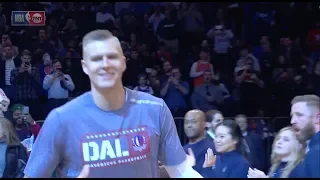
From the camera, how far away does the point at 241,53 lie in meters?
11.1

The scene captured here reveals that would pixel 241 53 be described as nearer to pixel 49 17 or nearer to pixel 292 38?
pixel 292 38

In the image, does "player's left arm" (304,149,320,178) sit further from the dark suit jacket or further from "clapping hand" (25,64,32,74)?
the dark suit jacket

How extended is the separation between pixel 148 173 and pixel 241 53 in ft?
24.5

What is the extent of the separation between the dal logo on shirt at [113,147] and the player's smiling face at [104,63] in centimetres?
Result: 27

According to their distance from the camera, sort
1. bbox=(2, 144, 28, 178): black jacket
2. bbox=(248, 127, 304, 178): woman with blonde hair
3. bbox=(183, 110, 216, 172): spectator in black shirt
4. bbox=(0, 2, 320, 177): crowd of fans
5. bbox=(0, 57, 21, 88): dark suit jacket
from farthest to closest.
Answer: bbox=(0, 57, 21, 88): dark suit jacket
bbox=(0, 2, 320, 177): crowd of fans
bbox=(2, 144, 28, 178): black jacket
bbox=(183, 110, 216, 172): spectator in black shirt
bbox=(248, 127, 304, 178): woman with blonde hair

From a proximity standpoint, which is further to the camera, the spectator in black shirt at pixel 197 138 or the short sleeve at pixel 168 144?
the spectator in black shirt at pixel 197 138

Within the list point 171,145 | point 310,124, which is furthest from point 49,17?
point 171,145

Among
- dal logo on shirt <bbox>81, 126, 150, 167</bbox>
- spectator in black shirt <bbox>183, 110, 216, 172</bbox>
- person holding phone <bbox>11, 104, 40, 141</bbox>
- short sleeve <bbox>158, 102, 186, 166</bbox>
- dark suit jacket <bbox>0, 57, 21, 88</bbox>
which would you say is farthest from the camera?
dark suit jacket <bbox>0, 57, 21, 88</bbox>

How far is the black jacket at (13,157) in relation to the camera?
6.66 meters

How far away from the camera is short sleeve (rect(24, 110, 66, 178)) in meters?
3.72

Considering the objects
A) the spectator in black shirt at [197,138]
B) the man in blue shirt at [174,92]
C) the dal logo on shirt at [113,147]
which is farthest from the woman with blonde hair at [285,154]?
the man in blue shirt at [174,92]

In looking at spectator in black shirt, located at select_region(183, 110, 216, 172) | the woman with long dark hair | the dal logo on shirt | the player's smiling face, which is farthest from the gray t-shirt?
spectator in black shirt, located at select_region(183, 110, 216, 172)

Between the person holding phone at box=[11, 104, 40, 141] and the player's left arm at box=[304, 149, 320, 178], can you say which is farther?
the person holding phone at box=[11, 104, 40, 141]

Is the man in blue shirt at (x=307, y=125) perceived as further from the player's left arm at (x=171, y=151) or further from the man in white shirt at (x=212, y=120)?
the man in white shirt at (x=212, y=120)
